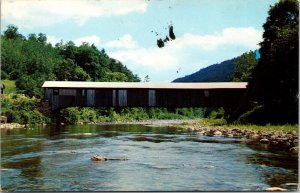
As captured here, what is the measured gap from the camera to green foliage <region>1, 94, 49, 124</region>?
28938mm

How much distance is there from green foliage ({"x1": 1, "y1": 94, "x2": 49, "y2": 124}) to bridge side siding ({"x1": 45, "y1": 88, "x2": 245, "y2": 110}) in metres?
2.94

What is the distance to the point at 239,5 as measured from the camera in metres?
8.80

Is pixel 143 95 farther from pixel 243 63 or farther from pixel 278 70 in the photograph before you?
pixel 243 63

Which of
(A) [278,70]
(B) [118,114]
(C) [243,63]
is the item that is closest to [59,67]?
(B) [118,114]

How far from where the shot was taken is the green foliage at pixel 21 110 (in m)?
28.9

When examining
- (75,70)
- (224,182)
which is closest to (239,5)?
(224,182)

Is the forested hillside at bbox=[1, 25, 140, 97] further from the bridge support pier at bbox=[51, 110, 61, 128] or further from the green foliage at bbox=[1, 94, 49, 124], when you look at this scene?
the bridge support pier at bbox=[51, 110, 61, 128]

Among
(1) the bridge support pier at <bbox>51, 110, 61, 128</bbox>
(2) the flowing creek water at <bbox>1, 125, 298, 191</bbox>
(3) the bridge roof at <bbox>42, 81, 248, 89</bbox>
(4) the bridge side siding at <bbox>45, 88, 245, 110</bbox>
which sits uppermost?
(3) the bridge roof at <bbox>42, 81, 248, 89</bbox>

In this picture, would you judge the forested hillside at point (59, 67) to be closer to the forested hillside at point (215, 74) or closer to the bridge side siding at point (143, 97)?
the bridge side siding at point (143, 97)

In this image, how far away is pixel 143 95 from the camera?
26688mm

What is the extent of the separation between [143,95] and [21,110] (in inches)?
315

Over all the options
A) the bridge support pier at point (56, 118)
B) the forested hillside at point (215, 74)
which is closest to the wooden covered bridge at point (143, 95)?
the bridge support pier at point (56, 118)

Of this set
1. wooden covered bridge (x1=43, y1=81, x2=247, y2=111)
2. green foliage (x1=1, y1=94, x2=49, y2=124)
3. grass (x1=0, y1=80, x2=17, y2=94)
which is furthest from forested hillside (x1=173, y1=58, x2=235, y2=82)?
grass (x1=0, y1=80, x2=17, y2=94)

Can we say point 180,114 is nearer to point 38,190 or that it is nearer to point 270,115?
point 270,115
